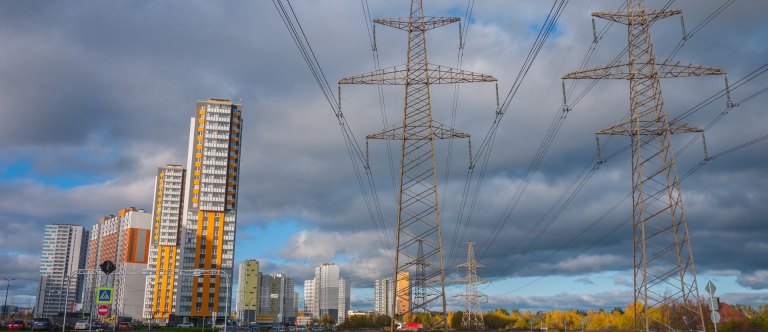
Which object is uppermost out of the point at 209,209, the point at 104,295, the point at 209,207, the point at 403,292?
the point at 209,207

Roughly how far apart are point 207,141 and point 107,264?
133066mm

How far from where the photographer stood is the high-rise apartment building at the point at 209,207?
554 feet

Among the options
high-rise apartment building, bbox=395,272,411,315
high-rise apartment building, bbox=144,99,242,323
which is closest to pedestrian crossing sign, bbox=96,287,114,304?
high-rise apartment building, bbox=395,272,411,315

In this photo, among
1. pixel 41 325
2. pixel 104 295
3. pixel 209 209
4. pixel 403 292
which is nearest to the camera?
pixel 104 295

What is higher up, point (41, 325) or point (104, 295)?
point (104, 295)

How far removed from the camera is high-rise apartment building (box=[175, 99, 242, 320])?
6644 inches

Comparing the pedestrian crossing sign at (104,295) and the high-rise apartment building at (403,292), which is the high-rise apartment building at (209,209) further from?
the pedestrian crossing sign at (104,295)

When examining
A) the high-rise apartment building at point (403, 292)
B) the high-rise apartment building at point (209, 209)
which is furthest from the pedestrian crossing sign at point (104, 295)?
the high-rise apartment building at point (209, 209)

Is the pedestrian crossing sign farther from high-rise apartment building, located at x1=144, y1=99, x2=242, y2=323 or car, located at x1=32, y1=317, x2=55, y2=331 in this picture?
high-rise apartment building, located at x1=144, y1=99, x2=242, y2=323

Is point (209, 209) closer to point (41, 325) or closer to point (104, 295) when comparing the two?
point (41, 325)

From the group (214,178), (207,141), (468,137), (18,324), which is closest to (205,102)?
(207,141)

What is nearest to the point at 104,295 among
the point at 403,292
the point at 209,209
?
the point at 403,292

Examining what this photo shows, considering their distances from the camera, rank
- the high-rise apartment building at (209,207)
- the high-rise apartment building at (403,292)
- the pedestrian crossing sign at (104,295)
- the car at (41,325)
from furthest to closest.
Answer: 1. the high-rise apartment building at (209,207)
2. the car at (41,325)
3. the high-rise apartment building at (403,292)
4. the pedestrian crossing sign at (104,295)

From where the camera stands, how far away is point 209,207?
568 ft
